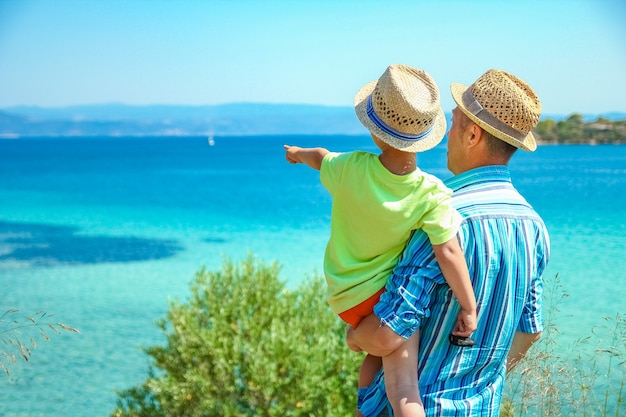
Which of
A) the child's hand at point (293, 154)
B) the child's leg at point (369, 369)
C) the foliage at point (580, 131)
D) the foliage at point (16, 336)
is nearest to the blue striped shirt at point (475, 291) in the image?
the child's leg at point (369, 369)

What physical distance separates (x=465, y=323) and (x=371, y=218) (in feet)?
1.32

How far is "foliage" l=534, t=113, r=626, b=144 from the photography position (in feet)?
168

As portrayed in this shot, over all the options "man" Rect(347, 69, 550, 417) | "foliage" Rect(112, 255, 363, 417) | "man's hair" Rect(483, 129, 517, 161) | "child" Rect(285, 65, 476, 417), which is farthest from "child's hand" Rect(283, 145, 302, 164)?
"foliage" Rect(112, 255, 363, 417)

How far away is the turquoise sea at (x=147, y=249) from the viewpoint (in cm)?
1170

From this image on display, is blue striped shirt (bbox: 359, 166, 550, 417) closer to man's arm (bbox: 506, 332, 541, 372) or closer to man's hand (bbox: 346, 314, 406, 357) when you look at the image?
man's hand (bbox: 346, 314, 406, 357)

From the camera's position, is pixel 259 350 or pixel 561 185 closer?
pixel 259 350

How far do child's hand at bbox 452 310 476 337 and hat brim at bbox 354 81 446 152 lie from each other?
1.59 ft

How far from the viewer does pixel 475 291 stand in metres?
2.10

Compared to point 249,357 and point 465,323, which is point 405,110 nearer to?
point 465,323

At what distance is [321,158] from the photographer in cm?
243

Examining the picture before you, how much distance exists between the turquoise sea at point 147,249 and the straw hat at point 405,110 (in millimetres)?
4265

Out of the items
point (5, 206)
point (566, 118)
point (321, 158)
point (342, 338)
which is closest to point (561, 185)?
point (566, 118)

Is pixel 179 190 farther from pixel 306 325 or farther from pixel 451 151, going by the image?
pixel 451 151

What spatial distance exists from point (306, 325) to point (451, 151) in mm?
4497
